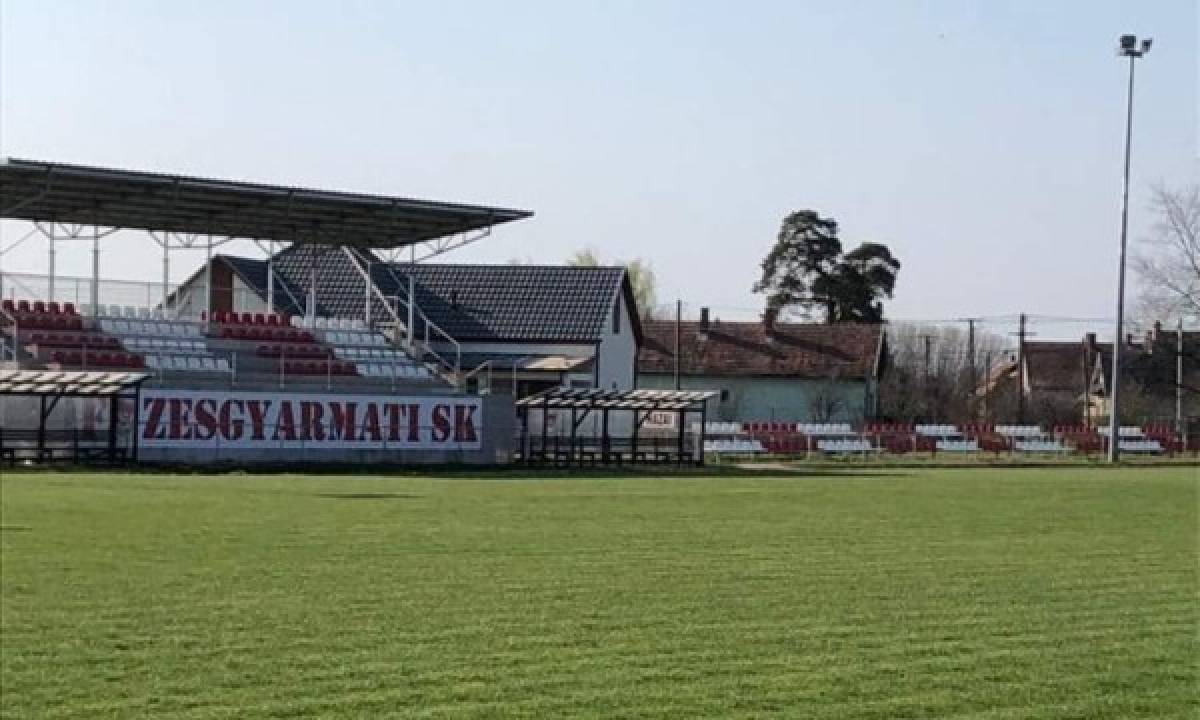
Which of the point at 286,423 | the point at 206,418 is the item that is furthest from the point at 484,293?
the point at 206,418

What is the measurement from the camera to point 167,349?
46844 millimetres

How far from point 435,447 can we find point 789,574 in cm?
3058

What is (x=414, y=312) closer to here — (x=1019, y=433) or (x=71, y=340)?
(x=71, y=340)

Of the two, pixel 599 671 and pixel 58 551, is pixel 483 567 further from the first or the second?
pixel 599 671

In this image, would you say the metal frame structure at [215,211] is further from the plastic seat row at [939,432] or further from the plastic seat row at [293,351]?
the plastic seat row at [939,432]

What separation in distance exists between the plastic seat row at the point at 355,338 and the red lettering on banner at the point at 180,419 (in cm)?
933

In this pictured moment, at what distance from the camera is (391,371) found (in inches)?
1951

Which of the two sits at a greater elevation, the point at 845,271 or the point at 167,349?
the point at 845,271

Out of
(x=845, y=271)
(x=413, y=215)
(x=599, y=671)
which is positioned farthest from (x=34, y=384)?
(x=845, y=271)

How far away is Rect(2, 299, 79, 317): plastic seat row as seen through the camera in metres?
47.1

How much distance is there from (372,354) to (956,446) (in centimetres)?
2217

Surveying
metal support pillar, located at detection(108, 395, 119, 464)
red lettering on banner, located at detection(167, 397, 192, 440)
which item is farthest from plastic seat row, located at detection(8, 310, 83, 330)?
metal support pillar, located at detection(108, 395, 119, 464)

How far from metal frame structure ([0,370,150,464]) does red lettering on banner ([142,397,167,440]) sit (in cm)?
111

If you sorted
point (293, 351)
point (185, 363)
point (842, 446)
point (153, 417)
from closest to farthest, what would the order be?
point (153, 417), point (185, 363), point (293, 351), point (842, 446)
